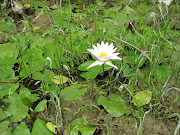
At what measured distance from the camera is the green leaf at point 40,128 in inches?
37.7

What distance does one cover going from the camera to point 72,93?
1144 millimetres

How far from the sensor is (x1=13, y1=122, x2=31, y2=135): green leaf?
955mm

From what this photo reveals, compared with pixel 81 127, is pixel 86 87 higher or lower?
higher

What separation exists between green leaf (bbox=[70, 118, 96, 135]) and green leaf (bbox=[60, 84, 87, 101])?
145 mm

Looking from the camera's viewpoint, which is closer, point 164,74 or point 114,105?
point 114,105

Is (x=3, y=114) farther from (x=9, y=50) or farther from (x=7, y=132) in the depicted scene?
(x=9, y=50)

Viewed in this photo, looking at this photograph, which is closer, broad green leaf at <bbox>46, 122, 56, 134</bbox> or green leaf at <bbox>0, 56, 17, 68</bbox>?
broad green leaf at <bbox>46, 122, 56, 134</bbox>

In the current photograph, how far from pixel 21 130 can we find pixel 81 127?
11.7 inches

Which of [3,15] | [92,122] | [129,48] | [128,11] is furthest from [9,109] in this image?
[128,11]

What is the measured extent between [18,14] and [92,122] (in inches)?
55.6

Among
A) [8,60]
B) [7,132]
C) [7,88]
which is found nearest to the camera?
[7,132]

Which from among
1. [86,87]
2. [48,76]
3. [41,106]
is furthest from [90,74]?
[41,106]

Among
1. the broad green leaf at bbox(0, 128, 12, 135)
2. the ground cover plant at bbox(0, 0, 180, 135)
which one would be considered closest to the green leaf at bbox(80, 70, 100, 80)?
the ground cover plant at bbox(0, 0, 180, 135)

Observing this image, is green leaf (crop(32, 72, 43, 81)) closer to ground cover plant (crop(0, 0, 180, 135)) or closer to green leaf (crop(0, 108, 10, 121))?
ground cover plant (crop(0, 0, 180, 135))
